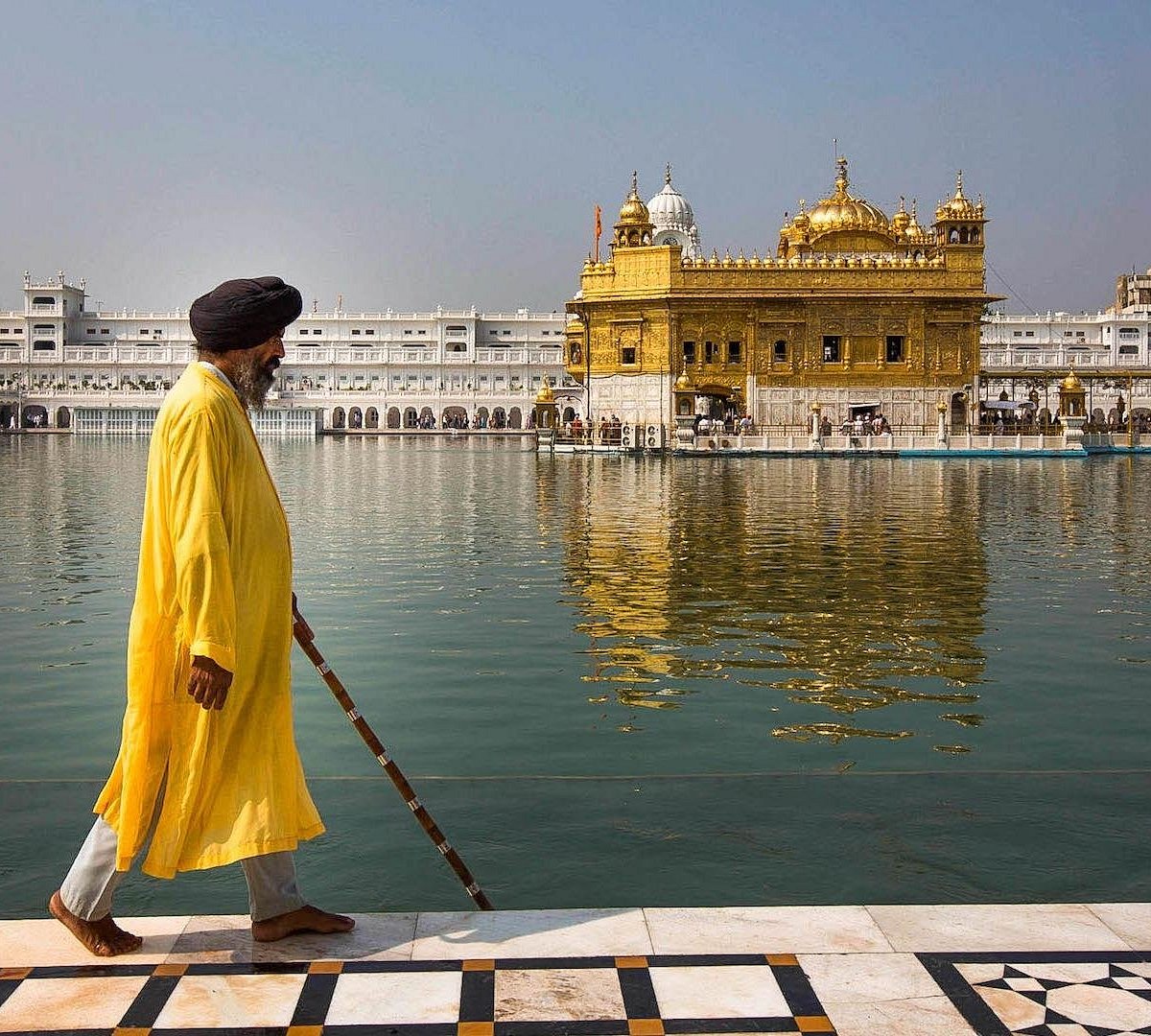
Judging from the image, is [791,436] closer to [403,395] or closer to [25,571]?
[25,571]

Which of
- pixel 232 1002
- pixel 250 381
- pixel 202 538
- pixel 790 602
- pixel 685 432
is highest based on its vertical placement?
pixel 250 381

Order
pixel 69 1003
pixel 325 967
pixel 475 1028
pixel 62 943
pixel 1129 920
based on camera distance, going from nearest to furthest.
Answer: pixel 475 1028, pixel 69 1003, pixel 325 967, pixel 62 943, pixel 1129 920

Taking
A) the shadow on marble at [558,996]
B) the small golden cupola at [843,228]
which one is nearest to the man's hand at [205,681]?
the shadow on marble at [558,996]

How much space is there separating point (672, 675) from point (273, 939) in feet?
13.6

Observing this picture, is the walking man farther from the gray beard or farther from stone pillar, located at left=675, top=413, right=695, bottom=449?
stone pillar, located at left=675, top=413, right=695, bottom=449

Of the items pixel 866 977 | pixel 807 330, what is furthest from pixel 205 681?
pixel 807 330

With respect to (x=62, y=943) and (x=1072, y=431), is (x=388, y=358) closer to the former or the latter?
(x=1072, y=431)

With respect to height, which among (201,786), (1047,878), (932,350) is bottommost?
(1047,878)

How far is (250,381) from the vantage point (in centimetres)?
390

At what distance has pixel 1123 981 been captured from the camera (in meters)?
3.33

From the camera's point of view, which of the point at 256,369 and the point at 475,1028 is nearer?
the point at 475,1028

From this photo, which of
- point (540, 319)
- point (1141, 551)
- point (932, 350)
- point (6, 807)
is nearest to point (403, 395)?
point (540, 319)

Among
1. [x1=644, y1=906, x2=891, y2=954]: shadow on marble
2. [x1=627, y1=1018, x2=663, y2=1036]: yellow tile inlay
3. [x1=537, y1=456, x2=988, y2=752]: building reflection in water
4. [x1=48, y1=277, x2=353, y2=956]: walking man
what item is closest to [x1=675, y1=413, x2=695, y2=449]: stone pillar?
[x1=537, y1=456, x2=988, y2=752]: building reflection in water

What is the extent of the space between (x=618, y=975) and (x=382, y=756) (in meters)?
0.91
